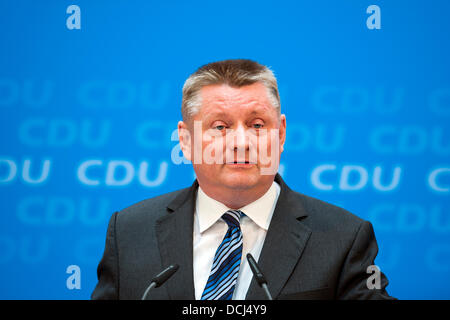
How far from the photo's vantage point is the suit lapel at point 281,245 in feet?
4.93

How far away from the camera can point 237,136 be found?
1.53m

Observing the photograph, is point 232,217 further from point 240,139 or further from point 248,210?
point 240,139

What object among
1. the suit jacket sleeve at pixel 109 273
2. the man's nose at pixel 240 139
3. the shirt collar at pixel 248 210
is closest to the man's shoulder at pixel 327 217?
the shirt collar at pixel 248 210

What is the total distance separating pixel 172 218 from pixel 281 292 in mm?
471

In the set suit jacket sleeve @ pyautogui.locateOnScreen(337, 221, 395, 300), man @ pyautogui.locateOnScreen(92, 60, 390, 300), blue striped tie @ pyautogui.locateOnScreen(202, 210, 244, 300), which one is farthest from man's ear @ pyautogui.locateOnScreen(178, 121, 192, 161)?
suit jacket sleeve @ pyautogui.locateOnScreen(337, 221, 395, 300)

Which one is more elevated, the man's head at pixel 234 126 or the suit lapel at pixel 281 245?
the man's head at pixel 234 126

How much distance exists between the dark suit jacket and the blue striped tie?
0.06 meters

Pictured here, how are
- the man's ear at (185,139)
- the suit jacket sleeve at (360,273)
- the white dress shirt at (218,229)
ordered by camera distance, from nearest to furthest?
the suit jacket sleeve at (360,273), the white dress shirt at (218,229), the man's ear at (185,139)

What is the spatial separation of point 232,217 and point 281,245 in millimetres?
191

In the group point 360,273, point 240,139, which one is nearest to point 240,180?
point 240,139

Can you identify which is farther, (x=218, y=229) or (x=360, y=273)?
(x=218, y=229)

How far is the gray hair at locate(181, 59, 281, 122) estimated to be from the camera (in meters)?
1.60

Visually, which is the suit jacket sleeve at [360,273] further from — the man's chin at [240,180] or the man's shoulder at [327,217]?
the man's chin at [240,180]
